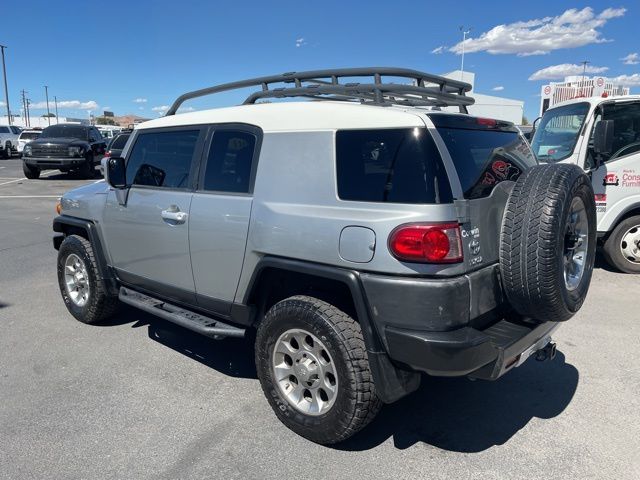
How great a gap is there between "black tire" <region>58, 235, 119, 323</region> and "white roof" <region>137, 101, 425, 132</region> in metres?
1.78

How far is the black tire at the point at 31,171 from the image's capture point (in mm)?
17812

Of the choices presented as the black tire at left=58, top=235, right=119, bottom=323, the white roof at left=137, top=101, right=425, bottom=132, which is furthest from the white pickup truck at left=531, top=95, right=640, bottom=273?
the black tire at left=58, top=235, right=119, bottom=323

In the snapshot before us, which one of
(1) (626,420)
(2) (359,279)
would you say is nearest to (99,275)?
(2) (359,279)

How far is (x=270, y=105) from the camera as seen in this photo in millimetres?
3184

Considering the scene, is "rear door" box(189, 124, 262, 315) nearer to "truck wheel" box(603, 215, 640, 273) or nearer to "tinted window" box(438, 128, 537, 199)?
"tinted window" box(438, 128, 537, 199)

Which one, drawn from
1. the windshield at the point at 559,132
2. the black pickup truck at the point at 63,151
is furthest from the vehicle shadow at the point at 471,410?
the black pickup truck at the point at 63,151

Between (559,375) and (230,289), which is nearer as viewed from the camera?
(230,289)

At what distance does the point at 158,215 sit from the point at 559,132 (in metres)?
5.72

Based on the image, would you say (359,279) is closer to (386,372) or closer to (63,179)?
(386,372)

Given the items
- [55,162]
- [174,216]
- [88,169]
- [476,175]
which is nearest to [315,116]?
[476,175]

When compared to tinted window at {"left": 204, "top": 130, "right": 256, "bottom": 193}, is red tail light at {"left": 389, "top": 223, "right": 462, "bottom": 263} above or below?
below

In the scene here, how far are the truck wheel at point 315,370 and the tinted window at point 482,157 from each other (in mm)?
987

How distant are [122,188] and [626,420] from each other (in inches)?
155

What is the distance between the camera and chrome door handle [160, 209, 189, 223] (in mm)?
3487
